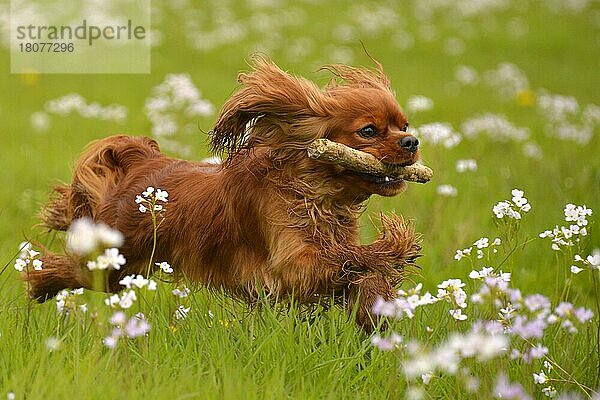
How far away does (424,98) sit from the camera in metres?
6.84

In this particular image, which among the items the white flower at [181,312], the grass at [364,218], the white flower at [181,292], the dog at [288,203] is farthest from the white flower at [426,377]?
the white flower at [181,292]

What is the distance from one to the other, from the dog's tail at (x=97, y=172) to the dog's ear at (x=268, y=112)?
797mm

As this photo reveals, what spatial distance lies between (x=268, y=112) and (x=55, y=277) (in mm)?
1400

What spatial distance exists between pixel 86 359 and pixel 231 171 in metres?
1.19

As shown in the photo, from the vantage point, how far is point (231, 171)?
4.25 m

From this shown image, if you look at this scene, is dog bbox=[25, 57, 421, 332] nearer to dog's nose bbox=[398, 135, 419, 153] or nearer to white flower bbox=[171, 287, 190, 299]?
dog's nose bbox=[398, 135, 419, 153]

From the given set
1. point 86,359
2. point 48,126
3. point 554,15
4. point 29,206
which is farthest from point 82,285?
point 554,15

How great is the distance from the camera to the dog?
13.0 ft

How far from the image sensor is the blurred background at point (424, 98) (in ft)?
22.2

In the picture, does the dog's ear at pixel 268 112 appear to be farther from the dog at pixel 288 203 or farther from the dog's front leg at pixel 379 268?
the dog's front leg at pixel 379 268

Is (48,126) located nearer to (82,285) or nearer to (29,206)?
(29,206)
